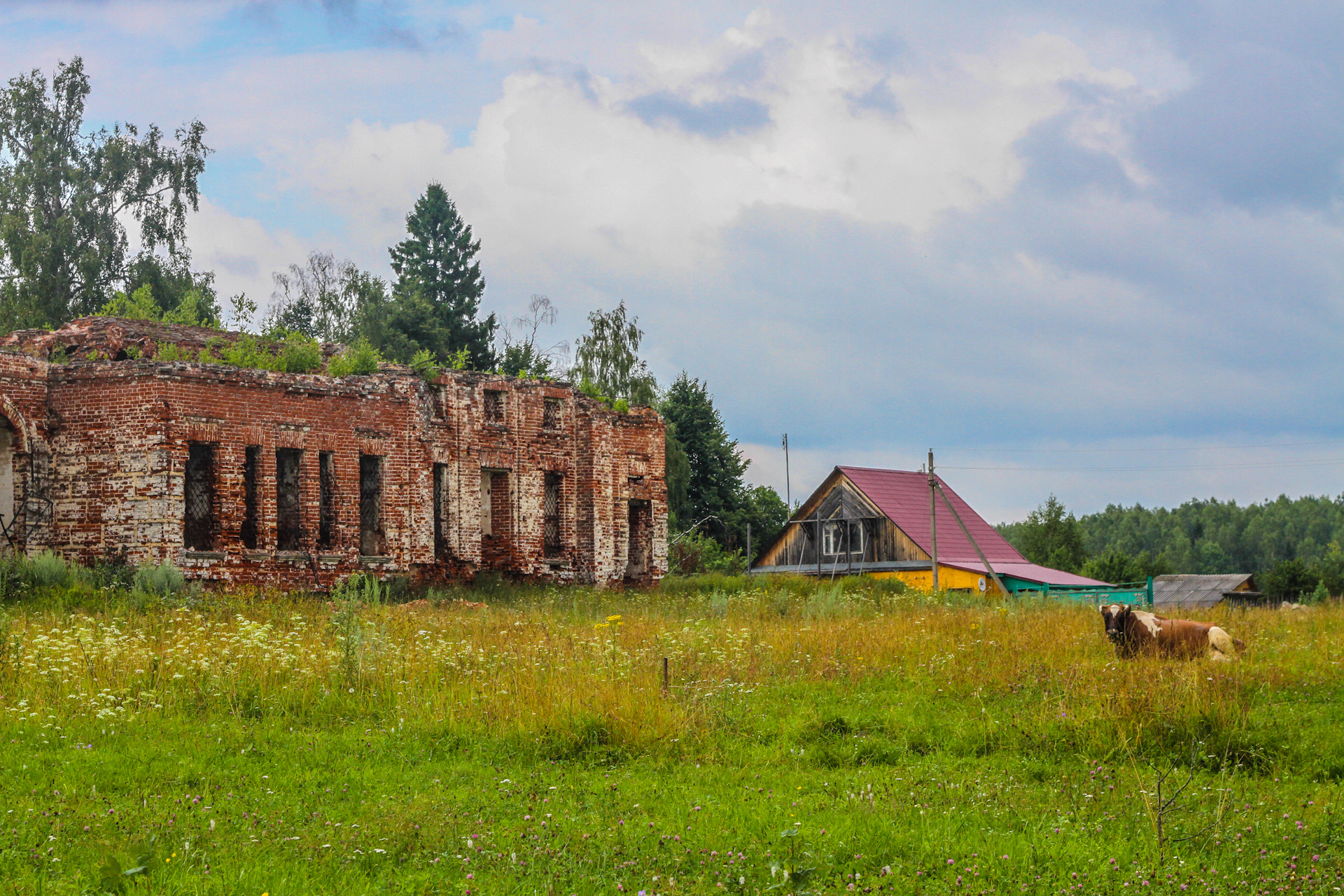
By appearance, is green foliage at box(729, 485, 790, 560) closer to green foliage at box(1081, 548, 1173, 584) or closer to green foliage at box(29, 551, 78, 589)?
green foliage at box(1081, 548, 1173, 584)

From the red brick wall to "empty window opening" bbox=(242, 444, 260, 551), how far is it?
0.15m

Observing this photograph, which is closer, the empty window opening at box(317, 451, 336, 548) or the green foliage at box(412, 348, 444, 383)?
the empty window opening at box(317, 451, 336, 548)

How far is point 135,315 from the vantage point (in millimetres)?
23812

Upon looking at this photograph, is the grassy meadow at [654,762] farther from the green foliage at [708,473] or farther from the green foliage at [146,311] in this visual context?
the green foliage at [708,473]

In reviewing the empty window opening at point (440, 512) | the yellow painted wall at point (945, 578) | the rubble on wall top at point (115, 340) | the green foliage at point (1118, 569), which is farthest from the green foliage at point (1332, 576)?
the rubble on wall top at point (115, 340)

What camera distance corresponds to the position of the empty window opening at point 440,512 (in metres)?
24.4

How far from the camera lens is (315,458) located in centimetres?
2198

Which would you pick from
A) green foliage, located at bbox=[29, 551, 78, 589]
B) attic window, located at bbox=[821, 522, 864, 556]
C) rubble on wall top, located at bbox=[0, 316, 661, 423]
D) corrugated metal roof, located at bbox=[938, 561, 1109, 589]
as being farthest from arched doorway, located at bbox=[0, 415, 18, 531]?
attic window, located at bbox=[821, 522, 864, 556]

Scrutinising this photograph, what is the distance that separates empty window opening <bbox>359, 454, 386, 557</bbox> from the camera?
75.7ft

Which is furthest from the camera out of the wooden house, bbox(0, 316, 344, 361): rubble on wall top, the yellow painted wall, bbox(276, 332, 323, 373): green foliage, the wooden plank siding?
the wooden plank siding

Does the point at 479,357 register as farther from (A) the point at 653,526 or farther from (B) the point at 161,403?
(B) the point at 161,403

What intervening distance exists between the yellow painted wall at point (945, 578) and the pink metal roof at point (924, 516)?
1.75 feet

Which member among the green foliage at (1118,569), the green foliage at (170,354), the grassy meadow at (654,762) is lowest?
the green foliage at (1118,569)

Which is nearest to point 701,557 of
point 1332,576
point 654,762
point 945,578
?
point 945,578
